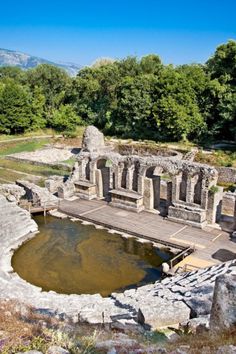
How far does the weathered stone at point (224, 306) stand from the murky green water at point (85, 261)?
27.8ft

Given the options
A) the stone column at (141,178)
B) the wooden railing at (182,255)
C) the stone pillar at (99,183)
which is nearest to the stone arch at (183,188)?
the stone column at (141,178)

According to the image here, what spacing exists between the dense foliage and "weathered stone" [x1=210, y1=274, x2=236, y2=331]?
117 feet

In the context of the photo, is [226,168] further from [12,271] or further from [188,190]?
[12,271]

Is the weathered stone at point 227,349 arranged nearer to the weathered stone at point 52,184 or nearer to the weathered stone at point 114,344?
the weathered stone at point 114,344

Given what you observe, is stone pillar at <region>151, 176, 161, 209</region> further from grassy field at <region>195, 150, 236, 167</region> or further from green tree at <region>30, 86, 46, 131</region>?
green tree at <region>30, 86, 46, 131</region>

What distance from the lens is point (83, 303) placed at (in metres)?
13.5

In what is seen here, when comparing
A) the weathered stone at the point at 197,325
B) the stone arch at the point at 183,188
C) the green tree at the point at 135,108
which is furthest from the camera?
the green tree at the point at 135,108

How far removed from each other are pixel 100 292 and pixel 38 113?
Result: 142 ft

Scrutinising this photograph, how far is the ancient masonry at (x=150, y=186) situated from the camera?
21172mm

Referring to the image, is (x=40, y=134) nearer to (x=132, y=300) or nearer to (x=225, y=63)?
(x=225, y=63)

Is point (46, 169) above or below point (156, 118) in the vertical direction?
below

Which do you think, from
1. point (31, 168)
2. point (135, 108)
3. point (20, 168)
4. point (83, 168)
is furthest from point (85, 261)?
point (135, 108)

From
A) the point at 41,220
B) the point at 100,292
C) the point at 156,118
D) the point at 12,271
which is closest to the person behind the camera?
the point at 100,292

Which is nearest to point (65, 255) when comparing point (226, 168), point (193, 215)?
point (193, 215)
